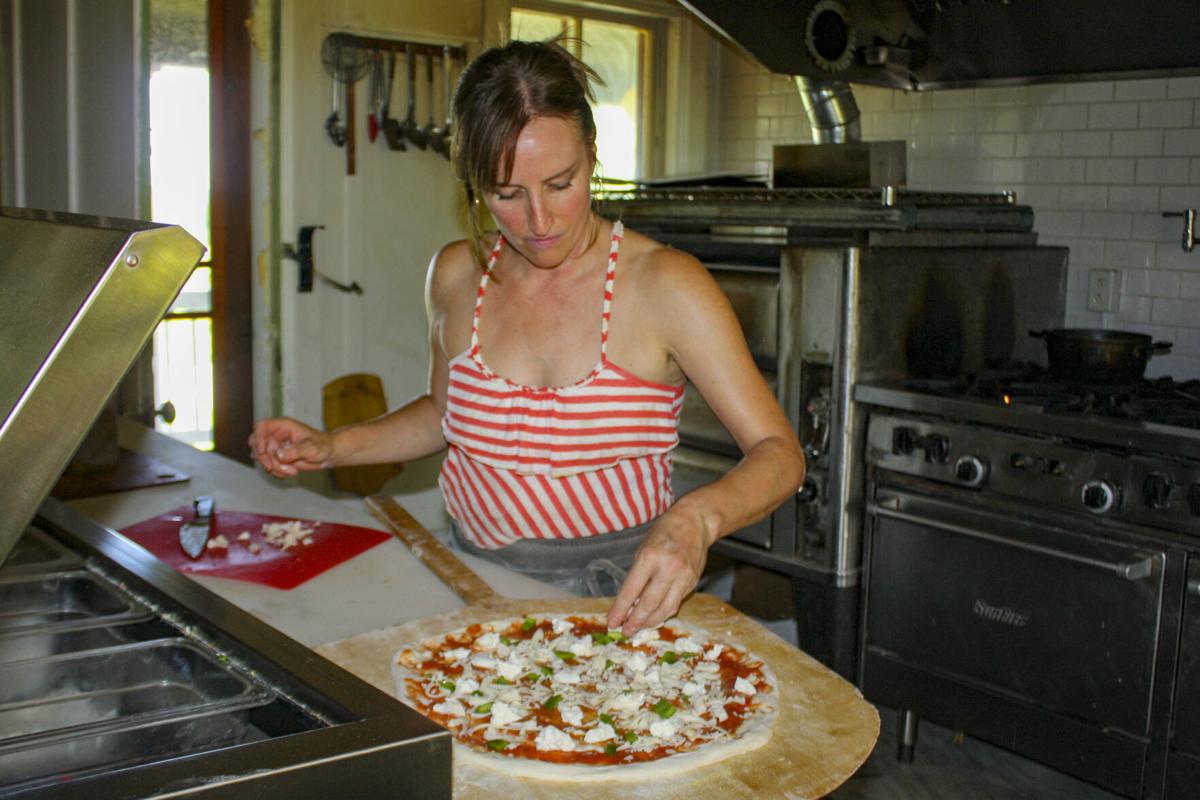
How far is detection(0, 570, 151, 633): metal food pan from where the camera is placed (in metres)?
1.28

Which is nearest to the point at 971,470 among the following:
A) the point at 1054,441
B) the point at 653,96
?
the point at 1054,441

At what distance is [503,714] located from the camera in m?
1.54

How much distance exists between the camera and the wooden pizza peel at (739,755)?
1.34 metres

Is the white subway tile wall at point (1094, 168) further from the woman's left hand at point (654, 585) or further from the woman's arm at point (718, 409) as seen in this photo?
the woman's left hand at point (654, 585)

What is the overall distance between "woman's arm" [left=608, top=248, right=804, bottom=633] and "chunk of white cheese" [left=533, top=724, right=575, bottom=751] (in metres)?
0.26

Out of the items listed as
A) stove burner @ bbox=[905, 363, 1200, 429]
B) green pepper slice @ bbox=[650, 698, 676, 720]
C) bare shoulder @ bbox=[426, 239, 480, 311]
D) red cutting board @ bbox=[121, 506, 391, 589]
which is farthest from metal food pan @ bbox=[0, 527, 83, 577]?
stove burner @ bbox=[905, 363, 1200, 429]

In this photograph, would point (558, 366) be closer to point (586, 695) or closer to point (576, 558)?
point (576, 558)

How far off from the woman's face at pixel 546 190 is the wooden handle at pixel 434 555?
52 cm

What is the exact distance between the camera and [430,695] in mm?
1595

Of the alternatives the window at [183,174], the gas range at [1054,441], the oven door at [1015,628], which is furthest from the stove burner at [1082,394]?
the window at [183,174]

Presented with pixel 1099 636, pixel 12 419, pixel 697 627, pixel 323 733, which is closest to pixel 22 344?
pixel 12 419

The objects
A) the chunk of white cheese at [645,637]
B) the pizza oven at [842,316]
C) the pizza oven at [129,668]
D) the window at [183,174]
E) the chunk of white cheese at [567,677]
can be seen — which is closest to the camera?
the pizza oven at [129,668]

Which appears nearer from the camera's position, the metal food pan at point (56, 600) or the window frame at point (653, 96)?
the metal food pan at point (56, 600)

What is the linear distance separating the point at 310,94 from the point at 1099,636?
10.4 feet
